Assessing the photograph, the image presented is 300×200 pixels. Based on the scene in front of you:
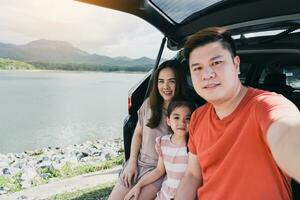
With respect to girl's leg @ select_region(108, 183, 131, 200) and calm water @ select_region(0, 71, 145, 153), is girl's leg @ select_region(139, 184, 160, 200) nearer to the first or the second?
girl's leg @ select_region(108, 183, 131, 200)

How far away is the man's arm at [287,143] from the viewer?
3.78ft

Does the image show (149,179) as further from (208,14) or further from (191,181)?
(208,14)

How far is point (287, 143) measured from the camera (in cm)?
121

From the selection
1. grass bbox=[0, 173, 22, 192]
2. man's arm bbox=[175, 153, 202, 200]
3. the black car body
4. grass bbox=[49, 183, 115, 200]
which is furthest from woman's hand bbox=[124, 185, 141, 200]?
grass bbox=[0, 173, 22, 192]

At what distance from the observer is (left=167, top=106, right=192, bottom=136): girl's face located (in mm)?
2529

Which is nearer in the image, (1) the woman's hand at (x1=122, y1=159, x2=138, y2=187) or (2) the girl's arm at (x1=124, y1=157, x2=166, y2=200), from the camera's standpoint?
(2) the girl's arm at (x1=124, y1=157, x2=166, y2=200)

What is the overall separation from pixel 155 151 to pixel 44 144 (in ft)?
45.6

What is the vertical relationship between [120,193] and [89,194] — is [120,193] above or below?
above

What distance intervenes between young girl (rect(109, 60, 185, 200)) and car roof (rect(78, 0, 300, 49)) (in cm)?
29

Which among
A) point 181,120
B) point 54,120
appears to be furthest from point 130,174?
point 54,120

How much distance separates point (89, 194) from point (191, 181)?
3.38 metres

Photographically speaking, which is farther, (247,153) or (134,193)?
(134,193)

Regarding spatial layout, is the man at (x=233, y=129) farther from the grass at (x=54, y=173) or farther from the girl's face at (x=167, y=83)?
the grass at (x=54, y=173)

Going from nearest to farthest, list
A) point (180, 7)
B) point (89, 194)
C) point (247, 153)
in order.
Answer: point (247, 153)
point (180, 7)
point (89, 194)
